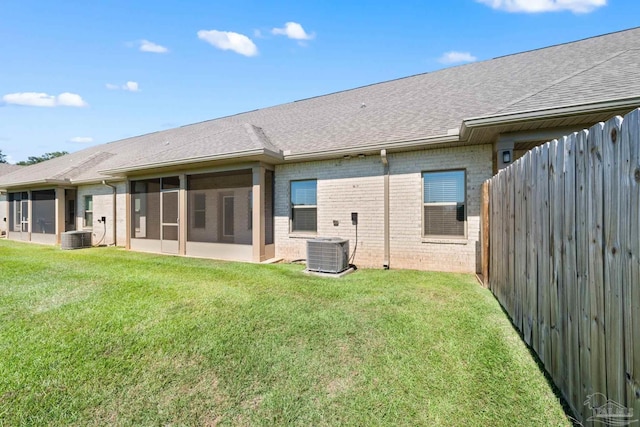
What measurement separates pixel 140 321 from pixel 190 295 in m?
1.10

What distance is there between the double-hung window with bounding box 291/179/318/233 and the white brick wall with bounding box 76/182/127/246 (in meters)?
8.71

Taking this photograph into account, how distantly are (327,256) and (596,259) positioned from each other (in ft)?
17.6

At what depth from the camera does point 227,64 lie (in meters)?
11.4

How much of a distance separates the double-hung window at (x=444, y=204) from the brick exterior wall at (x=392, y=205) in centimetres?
14

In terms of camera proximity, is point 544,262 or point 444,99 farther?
point 444,99

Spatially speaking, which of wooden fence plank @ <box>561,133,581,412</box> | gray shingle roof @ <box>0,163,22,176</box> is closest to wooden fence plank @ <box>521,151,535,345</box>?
wooden fence plank @ <box>561,133,581,412</box>

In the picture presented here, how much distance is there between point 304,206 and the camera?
8.76m

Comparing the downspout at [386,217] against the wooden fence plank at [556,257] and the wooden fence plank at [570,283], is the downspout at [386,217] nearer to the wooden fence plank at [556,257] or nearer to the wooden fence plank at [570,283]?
the wooden fence plank at [556,257]

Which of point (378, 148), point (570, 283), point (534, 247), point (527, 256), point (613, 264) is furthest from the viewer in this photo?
point (378, 148)

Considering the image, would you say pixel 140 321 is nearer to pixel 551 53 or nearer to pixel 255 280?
pixel 255 280

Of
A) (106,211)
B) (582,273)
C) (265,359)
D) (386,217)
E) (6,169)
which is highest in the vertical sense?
(6,169)

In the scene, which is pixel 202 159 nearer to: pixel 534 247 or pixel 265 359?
pixel 265 359

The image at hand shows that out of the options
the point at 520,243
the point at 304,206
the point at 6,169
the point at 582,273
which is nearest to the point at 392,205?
the point at 304,206

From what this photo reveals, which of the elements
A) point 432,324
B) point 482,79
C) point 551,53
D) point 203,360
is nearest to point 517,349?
point 432,324
